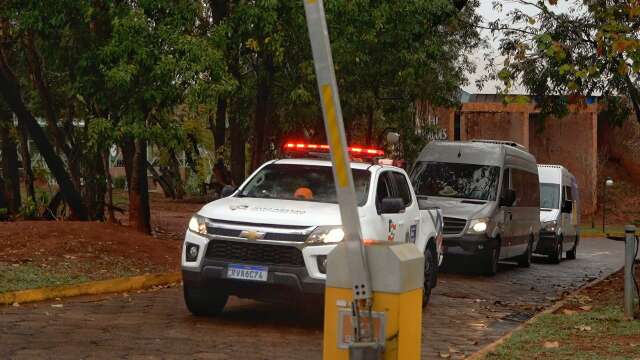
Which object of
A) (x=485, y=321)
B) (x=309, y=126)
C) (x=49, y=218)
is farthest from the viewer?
(x=309, y=126)

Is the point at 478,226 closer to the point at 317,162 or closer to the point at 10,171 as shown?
the point at 317,162

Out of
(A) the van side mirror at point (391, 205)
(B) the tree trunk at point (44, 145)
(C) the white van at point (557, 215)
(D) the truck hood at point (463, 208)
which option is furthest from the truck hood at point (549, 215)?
(A) the van side mirror at point (391, 205)

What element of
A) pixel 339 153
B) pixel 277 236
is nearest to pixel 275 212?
pixel 277 236

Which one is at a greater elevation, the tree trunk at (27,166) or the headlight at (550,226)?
the tree trunk at (27,166)

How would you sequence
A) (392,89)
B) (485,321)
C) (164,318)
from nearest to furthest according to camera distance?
(164,318) → (485,321) → (392,89)

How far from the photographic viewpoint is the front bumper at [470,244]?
19.2m

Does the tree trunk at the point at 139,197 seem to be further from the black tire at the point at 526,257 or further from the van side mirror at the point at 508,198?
the black tire at the point at 526,257

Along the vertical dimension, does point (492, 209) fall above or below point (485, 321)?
above

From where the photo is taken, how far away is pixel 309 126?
3750 cm

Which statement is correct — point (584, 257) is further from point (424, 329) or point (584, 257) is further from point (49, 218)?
point (424, 329)

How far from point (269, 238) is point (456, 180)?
9.91m

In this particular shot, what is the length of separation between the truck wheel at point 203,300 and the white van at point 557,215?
1463cm

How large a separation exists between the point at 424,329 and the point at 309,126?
2539 centimetres

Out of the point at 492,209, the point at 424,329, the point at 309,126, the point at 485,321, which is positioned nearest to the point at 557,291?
the point at 492,209
